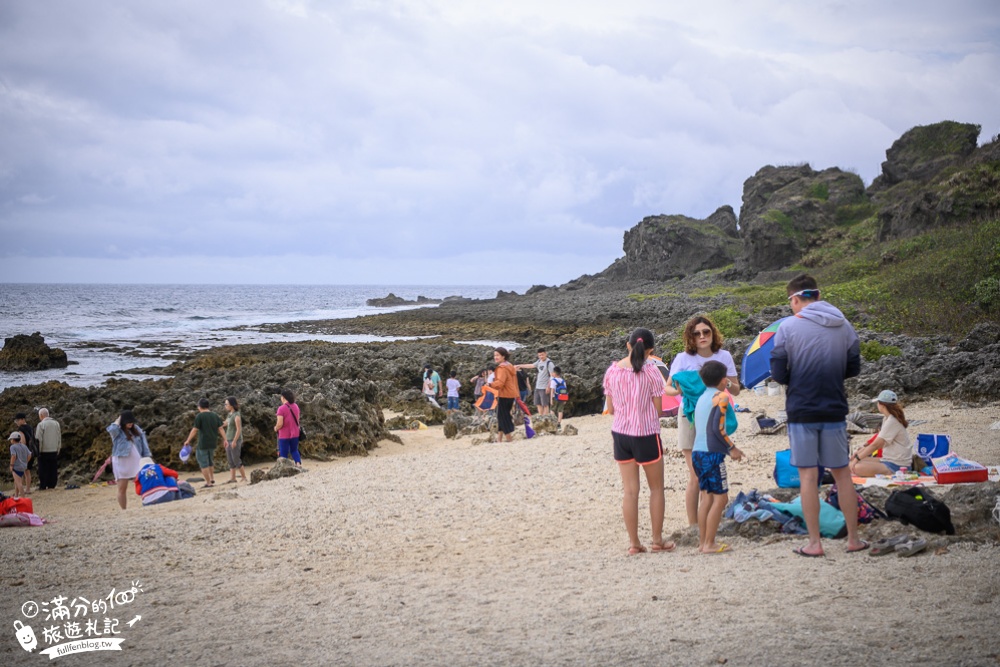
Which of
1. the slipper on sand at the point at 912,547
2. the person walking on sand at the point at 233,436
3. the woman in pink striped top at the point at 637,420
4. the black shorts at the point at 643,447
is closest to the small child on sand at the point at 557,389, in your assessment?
the person walking on sand at the point at 233,436

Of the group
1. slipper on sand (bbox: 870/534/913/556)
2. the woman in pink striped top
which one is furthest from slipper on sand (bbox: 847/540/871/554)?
the woman in pink striped top

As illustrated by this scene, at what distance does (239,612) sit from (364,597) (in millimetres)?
993

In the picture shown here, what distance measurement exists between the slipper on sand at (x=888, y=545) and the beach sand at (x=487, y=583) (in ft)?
0.40

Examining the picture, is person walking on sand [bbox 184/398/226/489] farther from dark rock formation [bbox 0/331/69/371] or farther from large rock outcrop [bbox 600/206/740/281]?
large rock outcrop [bbox 600/206/740/281]

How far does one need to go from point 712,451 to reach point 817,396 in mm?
975

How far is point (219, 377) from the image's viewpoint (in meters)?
26.7

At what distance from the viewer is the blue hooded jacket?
5.91 metres

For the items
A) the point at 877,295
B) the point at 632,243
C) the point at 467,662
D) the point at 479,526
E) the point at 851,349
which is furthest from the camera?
the point at 632,243

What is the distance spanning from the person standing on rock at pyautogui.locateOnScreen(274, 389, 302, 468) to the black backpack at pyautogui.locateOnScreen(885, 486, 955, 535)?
10.3m

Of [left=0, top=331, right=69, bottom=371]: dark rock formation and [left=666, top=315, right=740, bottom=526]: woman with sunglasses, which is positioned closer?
[left=666, top=315, right=740, bottom=526]: woman with sunglasses

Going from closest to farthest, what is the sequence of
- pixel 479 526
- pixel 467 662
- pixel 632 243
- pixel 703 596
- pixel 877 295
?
pixel 467 662
pixel 703 596
pixel 479 526
pixel 877 295
pixel 632 243

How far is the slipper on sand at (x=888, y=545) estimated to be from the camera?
582cm

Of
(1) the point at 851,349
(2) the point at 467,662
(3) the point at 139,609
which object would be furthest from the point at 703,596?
(3) the point at 139,609

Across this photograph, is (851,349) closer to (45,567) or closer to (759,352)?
(759,352)
